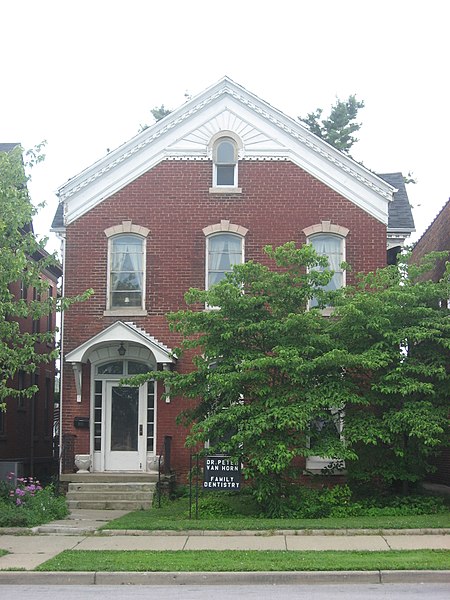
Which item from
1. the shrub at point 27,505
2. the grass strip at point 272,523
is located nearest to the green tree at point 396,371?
the grass strip at point 272,523

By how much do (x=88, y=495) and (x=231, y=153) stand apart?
30.3 ft

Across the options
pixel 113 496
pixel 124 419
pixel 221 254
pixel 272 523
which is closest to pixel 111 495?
pixel 113 496

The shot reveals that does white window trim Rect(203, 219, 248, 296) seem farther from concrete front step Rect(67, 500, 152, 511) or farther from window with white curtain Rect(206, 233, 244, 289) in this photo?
concrete front step Rect(67, 500, 152, 511)

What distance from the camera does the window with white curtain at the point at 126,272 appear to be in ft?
74.3

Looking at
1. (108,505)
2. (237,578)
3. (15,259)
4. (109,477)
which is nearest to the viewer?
(237,578)

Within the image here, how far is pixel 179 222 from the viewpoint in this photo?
22766mm

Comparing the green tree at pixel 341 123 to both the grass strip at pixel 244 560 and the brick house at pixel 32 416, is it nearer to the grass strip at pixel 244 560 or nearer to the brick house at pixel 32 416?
the brick house at pixel 32 416

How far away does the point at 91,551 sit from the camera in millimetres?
13836

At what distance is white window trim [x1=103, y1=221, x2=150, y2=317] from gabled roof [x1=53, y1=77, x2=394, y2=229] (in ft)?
2.97

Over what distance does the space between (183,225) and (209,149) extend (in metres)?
2.07

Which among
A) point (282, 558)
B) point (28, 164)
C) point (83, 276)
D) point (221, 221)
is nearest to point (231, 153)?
point (221, 221)

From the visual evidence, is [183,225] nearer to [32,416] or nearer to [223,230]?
[223,230]

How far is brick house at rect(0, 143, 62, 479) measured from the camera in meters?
26.5

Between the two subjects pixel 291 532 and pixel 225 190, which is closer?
pixel 291 532
